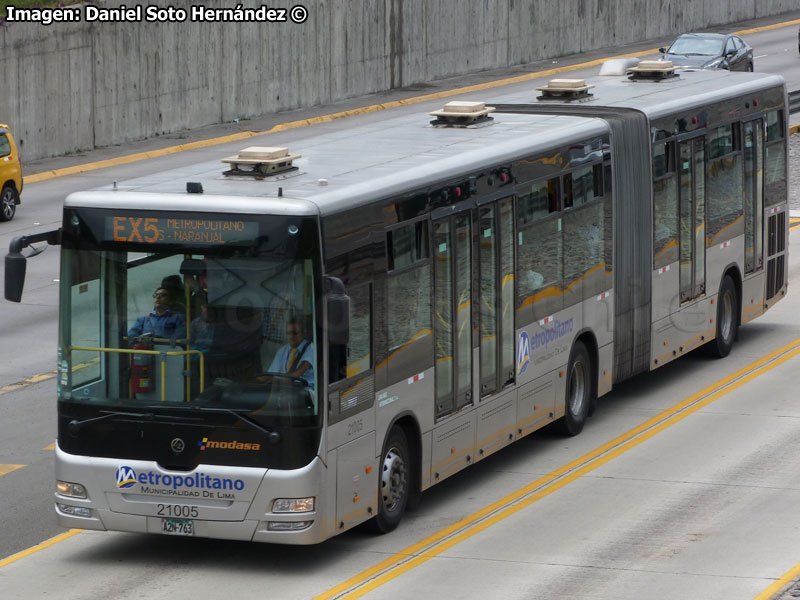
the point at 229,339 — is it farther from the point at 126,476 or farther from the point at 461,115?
the point at 461,115

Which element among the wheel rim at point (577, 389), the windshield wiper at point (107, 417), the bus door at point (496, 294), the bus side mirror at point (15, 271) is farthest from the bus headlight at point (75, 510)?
the wheel rim at point (577, 389)

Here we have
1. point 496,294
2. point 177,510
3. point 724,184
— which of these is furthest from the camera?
point 724,184

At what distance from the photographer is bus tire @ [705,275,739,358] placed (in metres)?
19.4

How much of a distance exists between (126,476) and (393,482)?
2.14 m

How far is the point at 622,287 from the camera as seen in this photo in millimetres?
16828

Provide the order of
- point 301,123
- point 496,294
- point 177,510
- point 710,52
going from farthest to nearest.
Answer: point 710,52 → point 301,123 → point 496,294 → point 177,510

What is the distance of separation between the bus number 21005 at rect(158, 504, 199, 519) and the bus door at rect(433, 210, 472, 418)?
8.10ft

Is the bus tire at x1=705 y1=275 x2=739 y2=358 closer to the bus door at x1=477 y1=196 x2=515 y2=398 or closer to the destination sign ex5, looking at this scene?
the bus door at x1=477 y1=196 x2=515 y2=398

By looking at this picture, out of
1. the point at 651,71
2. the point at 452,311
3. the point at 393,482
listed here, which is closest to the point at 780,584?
the point at 393,482

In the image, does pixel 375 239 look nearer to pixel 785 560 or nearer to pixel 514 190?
pixel 514 190

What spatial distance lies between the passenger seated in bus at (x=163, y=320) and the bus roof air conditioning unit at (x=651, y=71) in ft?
32.5

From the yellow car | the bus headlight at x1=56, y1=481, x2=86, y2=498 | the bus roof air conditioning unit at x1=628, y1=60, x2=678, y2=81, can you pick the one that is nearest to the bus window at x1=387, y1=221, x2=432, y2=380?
the bus headlight at x1=56, y1=481, x2=86, y2=498

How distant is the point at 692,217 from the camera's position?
60.3ft

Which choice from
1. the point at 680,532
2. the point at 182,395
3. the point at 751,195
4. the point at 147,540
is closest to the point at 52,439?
the point at 147,540
